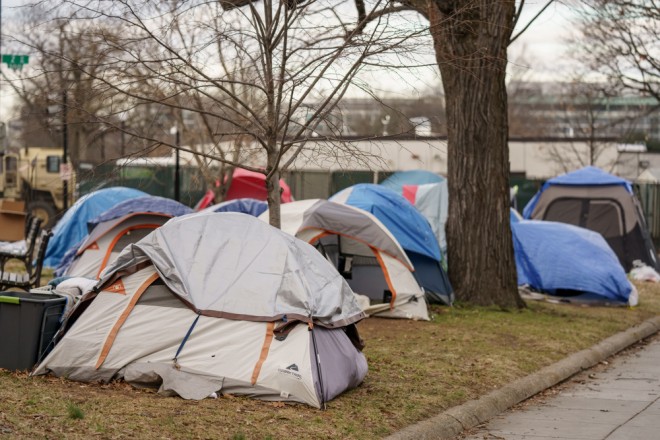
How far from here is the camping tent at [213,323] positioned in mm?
8281

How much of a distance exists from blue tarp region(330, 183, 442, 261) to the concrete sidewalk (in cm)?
395

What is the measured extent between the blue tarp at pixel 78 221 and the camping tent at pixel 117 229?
3.79 meters

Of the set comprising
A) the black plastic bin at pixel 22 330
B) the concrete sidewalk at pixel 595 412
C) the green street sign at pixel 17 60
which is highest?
the green street sign at pixel 17 60

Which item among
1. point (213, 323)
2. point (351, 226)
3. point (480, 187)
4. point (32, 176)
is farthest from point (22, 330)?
point (32, 176)

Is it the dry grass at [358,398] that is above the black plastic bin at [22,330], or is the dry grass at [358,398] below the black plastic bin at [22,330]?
below

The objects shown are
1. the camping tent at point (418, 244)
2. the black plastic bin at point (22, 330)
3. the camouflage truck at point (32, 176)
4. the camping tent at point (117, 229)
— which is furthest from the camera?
the camouflage truck at point (32, 176)

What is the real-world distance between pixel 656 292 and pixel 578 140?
23.8 meters

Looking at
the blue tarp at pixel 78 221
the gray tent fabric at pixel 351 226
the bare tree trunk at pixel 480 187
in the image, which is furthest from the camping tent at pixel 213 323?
the blue tarp at pixel 78 221

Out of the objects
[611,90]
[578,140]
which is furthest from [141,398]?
[578,140]

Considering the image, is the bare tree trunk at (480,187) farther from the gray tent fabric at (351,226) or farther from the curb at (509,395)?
the curb at (509,395)

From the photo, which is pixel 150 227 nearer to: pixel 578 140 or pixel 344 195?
pixel 344 195

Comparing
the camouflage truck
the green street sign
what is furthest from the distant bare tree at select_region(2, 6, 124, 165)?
the camouflage truck

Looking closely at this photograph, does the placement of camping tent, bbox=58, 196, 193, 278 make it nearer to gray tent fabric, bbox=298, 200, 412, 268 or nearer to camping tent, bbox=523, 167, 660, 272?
gray tent fabric, bbox=298, 200, 412, 268

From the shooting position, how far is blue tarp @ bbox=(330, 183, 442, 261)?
15352 mm
